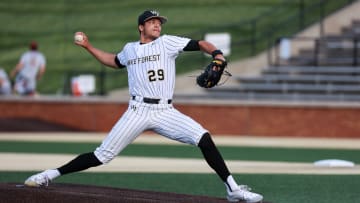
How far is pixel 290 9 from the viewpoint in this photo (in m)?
28.6

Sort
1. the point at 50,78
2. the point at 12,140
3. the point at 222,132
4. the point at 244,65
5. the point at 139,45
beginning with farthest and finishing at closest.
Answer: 1. the point at 50,78
2. the point at 244,65
3. the point at 222,132
4. the point at 12,140
5. the point at 139,45

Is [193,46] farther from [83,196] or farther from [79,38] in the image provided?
[83,196]

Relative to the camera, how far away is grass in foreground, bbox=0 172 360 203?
1131 cm

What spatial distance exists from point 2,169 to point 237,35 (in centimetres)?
1471

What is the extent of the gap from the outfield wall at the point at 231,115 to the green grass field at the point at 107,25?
3.51m

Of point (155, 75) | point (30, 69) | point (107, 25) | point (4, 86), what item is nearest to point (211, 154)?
point (155, 75)

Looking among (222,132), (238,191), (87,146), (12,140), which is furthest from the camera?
(222,132)

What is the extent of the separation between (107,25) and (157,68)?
2203 cm

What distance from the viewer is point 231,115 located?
22234 mm

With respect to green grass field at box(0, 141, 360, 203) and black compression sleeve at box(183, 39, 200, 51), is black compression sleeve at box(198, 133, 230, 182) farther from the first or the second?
green grass field at box(0, 141, 360, 203)

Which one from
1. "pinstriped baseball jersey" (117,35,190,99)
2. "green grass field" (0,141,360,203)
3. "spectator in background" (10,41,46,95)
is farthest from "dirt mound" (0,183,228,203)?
"spectator in background" (10,41,46,95)

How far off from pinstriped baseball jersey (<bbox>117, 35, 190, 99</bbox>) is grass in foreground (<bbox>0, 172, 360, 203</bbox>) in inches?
69.0

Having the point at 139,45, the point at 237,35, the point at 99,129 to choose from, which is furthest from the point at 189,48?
the point at 237,35

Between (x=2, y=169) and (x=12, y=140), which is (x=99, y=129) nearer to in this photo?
(x=12, y=140)
